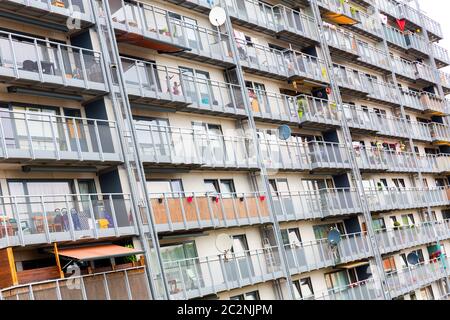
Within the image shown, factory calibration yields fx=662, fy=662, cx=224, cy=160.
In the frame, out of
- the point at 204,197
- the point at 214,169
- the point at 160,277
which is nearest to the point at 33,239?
the point at 160,277

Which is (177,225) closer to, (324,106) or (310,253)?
(310,253)

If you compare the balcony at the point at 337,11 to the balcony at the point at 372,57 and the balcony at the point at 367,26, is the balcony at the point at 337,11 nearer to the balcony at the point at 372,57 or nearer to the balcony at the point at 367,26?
the balcony at the point at 367,26

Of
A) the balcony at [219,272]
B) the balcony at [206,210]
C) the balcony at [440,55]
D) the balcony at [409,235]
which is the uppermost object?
the balcony at [440,55]

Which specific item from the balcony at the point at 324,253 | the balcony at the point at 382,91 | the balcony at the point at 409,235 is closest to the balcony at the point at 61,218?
the balcony at the point at 324,253

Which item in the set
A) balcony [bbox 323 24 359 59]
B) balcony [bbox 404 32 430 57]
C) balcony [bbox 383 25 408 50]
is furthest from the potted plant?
balcony [bbox 404 32 430 57]

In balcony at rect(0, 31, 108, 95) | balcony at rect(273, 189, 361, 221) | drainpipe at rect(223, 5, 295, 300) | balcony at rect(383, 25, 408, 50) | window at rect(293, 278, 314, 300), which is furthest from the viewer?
balcony at rect(383, 25, 408, 50)

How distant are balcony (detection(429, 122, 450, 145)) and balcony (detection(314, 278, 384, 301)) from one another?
722 inches

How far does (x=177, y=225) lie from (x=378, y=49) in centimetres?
2688

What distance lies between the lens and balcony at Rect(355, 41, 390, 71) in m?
40.7

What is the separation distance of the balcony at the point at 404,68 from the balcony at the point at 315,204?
584 inches

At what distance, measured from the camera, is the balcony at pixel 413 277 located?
112ft

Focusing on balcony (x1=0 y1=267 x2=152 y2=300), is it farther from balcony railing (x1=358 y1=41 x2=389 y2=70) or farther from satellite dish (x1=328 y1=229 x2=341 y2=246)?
balcony railing (x1=358 y1=41 x2=389 y2=70)

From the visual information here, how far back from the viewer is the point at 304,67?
32.8 m

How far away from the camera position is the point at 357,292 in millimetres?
29844
